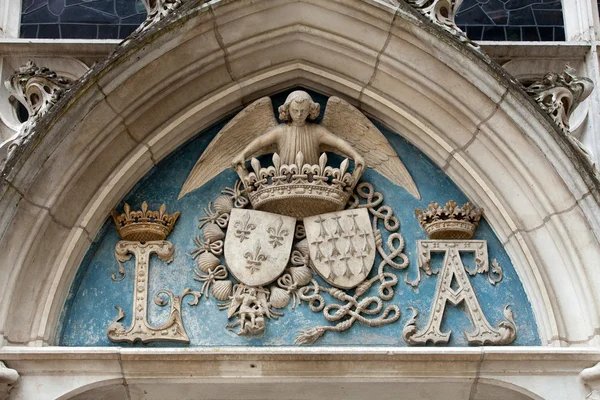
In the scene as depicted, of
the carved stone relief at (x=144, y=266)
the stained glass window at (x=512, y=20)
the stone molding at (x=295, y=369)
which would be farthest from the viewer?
the stained glass window at (x=512, y=20)

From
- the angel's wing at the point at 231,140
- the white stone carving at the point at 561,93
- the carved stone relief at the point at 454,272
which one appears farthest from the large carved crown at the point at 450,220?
the angel's wing at the point at 231,140

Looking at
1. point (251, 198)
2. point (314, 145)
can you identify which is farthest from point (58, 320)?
point (314, 145)

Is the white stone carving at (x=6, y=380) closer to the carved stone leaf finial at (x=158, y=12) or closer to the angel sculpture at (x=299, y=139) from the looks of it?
the angel sculpture at (x=299, y=139)

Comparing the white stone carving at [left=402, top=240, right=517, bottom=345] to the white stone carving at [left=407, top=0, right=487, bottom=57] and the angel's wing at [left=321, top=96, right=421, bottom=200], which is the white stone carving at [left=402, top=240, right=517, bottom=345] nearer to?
the angel's wing at [left=321, top=96, right=421, bottom=200]

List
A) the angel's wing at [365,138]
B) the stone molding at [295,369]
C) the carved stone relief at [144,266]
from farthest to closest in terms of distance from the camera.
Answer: the angel's wing at [365,138] < the carved stone relief at [144,266] < the stone molding at [295,369]

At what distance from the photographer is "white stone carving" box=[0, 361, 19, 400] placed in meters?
7.24

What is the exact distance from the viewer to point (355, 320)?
7.74m

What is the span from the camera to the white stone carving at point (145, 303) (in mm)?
7676

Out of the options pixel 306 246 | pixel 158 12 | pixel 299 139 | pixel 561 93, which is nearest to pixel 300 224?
pixel 306 246

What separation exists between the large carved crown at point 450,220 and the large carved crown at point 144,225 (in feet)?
5.39

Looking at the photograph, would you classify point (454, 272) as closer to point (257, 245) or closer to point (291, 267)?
point (291, 267)

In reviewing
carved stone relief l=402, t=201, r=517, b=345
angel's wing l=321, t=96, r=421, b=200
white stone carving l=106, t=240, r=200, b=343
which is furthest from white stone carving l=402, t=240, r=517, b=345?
white stone carving l=106, t=240, r=200, b=343

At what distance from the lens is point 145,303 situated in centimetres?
779

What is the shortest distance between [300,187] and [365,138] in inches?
26.3
